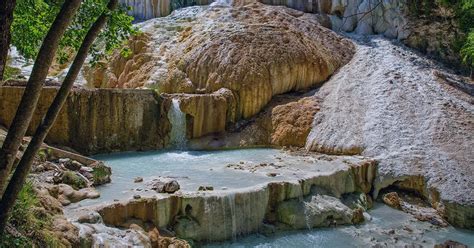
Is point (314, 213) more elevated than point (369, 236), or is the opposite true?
point (314, 213)

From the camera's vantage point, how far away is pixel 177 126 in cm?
1448

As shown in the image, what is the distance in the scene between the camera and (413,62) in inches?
682

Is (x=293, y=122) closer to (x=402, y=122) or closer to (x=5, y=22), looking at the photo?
(x=402, y=122)

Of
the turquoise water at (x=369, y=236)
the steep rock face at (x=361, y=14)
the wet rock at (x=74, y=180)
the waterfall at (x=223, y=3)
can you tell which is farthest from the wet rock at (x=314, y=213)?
the waterfall at (x=223, y=3)

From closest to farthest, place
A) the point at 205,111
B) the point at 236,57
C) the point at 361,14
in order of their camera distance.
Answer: the point at 205,111 → the point at 236,57 → the point at 361,14

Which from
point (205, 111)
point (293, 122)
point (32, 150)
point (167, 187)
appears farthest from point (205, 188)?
point (293, 122)

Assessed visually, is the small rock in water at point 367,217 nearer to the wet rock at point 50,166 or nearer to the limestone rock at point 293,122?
the limestone rock at point 293,122

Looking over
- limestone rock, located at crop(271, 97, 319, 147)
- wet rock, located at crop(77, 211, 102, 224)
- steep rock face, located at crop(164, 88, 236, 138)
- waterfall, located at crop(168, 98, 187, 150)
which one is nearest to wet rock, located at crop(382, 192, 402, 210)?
limestone rock, located at crop(271, 97, 319, 147)

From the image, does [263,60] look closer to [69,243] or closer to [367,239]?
[367,239]

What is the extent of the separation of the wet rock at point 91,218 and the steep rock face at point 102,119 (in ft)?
21.2

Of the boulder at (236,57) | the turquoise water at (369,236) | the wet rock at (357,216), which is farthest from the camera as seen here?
the boulder at (236,57)

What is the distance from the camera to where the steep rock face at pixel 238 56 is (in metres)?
15.9

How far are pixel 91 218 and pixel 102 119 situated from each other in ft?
23.5

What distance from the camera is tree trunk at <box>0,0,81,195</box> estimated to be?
4.12 metres
